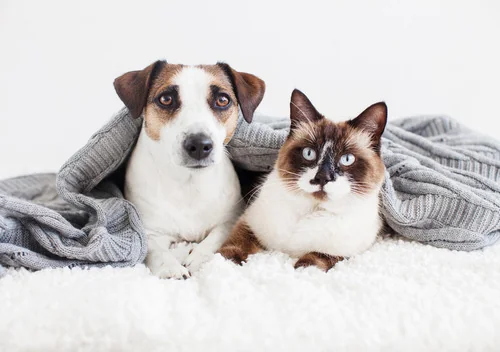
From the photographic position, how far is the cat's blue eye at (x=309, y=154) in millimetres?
1432

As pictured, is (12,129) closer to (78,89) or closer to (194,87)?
(78,89)

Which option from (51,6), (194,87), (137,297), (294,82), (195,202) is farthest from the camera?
(294,82)

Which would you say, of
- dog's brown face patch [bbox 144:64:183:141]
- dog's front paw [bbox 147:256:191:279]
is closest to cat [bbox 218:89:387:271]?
dog's front paw [bbox 147:256:191:279]

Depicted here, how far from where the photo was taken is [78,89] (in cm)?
262

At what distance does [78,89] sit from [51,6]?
0.45 m

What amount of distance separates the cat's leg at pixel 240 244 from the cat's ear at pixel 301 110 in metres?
0.38

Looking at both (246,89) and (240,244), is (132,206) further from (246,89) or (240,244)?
(246,89)

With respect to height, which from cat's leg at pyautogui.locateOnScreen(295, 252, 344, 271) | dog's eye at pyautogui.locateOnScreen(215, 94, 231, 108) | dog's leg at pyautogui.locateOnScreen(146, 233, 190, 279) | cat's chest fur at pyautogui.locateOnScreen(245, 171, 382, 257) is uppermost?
dog's eye at pyautogui.locateOnScreen(215, 94, 231, 108)

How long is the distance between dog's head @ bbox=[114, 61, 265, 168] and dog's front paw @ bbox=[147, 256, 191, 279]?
30cm

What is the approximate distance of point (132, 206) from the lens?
161 cm

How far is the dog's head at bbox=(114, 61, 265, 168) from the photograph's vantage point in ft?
4.68

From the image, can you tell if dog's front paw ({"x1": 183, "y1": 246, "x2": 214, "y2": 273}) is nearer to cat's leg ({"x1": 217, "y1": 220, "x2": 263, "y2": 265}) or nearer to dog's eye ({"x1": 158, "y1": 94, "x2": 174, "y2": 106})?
cat's leg ({"x1": 217, "y1": 220, "x2": 263, "y2": 265})

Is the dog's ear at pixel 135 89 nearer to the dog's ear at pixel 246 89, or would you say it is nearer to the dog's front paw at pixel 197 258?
the dog's ear at pixel 246 89

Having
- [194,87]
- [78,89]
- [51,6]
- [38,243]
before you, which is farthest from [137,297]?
[51,6]
